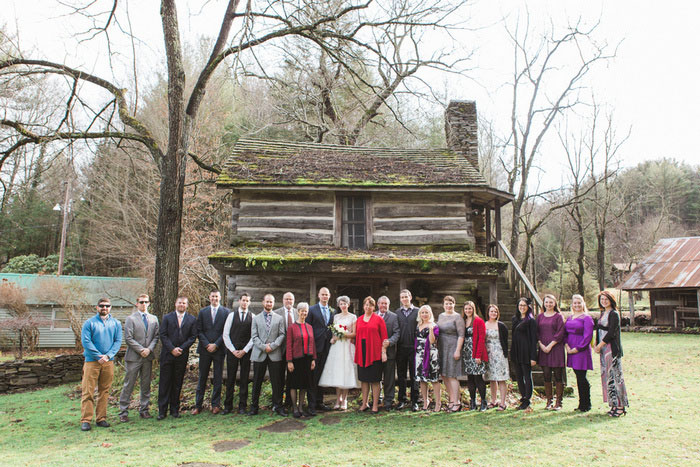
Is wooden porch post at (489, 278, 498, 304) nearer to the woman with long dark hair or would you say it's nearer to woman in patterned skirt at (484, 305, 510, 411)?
the woman with long dark hair

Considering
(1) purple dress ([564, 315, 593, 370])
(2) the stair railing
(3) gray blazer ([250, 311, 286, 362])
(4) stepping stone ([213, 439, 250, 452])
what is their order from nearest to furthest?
1. (4) stepping stone ([213, 439, 250, 452])
2. (1) purple dress ([564, 315, 593, 370])
3. (3) gray blazer ([250, 311, 286, 362])
4. (2) the stair railing

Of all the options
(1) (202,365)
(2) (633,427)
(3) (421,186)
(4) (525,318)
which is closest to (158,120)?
(3) (421,186)

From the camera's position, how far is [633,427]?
6.62 meters

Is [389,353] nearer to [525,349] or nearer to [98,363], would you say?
[525,349]

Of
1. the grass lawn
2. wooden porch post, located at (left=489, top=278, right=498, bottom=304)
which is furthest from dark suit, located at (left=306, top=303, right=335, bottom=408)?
wooden porch post, located at (left=489, top=278, right=498, bottom=304)

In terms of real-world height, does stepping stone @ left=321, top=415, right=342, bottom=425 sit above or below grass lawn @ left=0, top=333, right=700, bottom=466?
below

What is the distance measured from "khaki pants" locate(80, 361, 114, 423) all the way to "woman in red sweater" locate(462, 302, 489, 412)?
5748 mm

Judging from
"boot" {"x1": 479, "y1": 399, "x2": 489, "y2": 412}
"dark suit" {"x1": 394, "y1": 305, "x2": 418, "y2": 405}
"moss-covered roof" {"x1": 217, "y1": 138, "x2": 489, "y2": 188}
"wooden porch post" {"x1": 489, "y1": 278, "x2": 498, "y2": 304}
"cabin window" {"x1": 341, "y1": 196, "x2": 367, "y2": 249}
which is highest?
"moss-covered roof" {"x1": 217, "y1": 138, "x2": 489, "y2": 188}

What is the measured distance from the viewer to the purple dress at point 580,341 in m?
7.35

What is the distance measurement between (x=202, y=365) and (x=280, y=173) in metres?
5.57

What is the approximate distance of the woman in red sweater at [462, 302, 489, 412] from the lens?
7.75m

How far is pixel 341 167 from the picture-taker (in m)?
12.7

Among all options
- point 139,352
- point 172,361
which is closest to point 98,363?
point 139,352

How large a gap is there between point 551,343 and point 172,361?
6231mm
